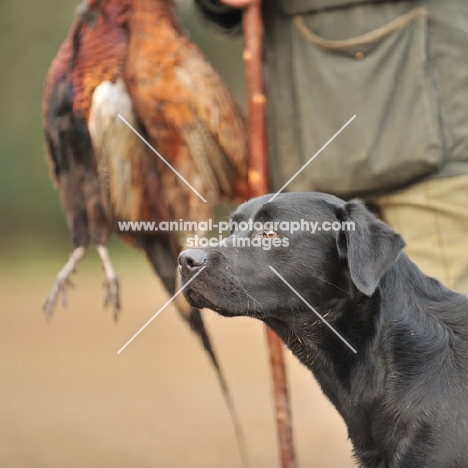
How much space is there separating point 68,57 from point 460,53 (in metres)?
1.98

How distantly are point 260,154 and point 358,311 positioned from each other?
4.56ft

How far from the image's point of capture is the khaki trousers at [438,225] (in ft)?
12.6

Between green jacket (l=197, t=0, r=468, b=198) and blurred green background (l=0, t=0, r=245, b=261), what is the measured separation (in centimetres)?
987

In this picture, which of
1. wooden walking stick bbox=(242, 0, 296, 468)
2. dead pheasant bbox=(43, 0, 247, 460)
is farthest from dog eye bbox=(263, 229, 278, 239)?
dead pheasant bbox=(43, 0, 247, 460)

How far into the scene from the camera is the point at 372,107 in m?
3.96

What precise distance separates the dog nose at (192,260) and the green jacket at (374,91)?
1.15 m

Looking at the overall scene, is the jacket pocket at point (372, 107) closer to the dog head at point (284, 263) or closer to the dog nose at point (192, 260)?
the dog head at point (284, 263)

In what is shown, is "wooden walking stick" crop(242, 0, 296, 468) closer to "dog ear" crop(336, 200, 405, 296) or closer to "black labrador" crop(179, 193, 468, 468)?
"black labrador" crop(179, 193, 468, 468)

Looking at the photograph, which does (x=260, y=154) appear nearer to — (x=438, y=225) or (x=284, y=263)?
(x=438, y=225)

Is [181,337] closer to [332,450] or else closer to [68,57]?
[332,450]

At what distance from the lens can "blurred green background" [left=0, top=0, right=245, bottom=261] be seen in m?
13.9

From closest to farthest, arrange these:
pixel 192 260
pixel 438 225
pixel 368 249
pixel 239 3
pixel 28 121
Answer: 1. pixel 368 249
2. pixel 192 260
3. pixel 438 225
4. pixel 239 3
5. pixel 28 121

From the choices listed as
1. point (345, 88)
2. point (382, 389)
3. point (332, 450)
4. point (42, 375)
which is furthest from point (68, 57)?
point (42, 375)

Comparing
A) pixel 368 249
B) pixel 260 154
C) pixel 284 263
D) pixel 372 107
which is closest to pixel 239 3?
pixel 260 154
